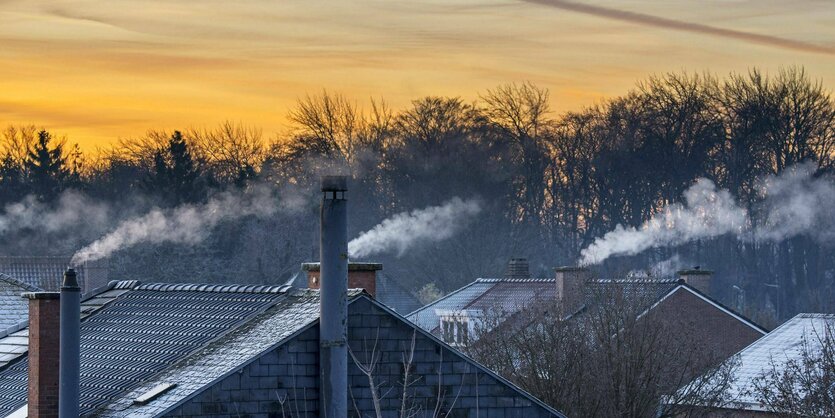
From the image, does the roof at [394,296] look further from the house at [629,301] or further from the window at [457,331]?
the window at [457,331]

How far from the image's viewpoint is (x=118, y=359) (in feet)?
85.6

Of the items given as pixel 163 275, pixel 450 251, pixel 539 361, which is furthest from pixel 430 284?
pixel 539 361

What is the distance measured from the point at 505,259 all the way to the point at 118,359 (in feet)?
179

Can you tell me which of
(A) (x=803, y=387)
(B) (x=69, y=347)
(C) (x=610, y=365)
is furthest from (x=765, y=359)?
(B) (x=69, y=347)

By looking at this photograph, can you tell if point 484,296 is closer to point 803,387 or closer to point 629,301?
point 629,301

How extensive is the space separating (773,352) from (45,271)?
40.7m

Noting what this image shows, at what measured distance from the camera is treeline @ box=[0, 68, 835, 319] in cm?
7569

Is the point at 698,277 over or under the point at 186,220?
under

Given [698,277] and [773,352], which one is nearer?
[773,352]

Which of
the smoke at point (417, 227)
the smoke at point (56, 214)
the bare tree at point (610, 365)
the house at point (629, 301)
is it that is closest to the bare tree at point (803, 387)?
the bare tree at point (610, 365)

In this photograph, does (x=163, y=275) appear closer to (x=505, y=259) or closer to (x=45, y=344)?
(x=505, y=259)

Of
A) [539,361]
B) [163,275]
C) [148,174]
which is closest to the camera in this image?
[539,361]

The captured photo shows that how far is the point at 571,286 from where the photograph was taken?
1973 inches

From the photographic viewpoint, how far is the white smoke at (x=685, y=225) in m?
74.9
